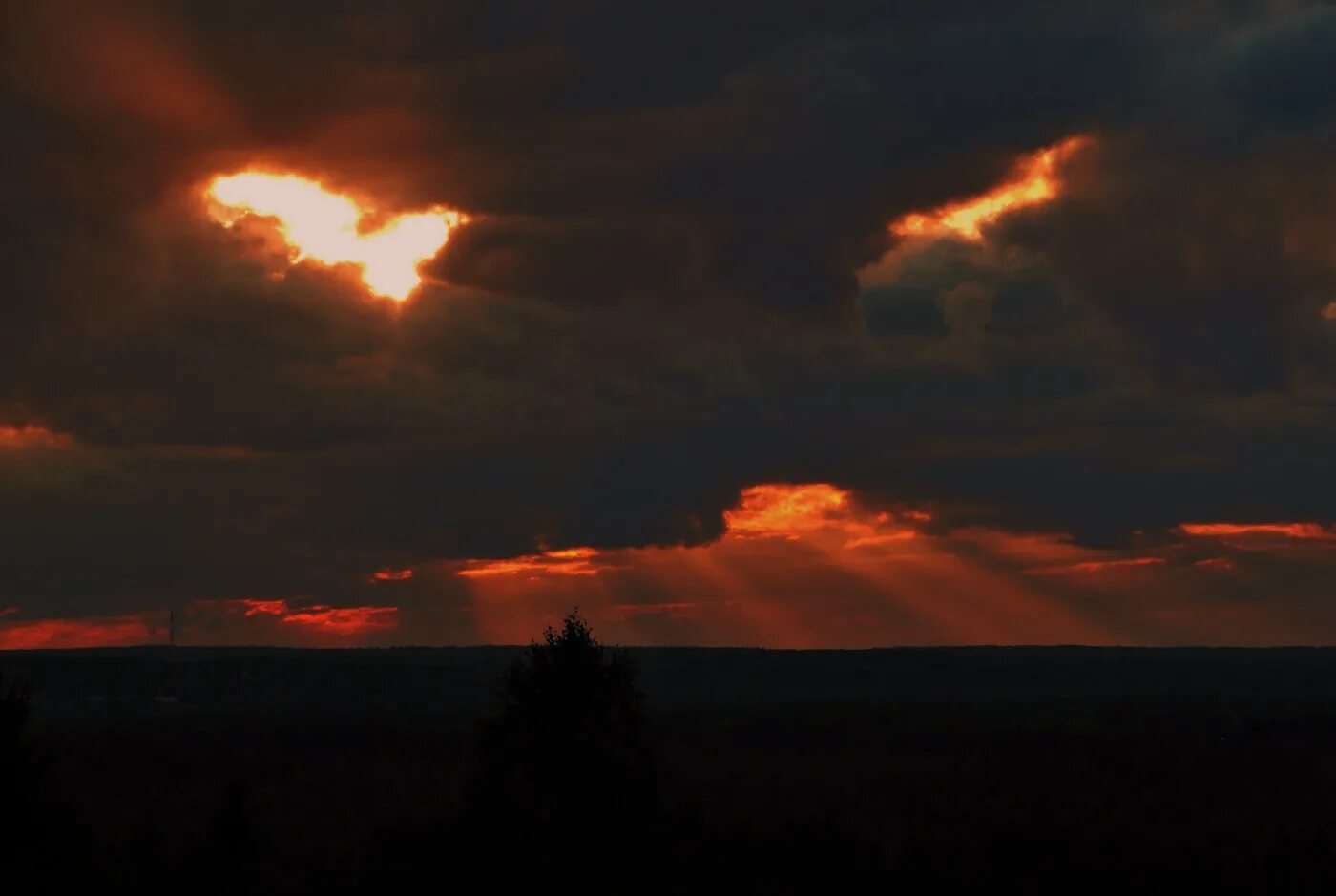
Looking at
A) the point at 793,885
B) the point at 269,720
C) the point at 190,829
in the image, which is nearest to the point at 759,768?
the point at 190,829

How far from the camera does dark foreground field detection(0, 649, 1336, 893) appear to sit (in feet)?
116

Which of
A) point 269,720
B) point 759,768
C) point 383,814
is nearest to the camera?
point 383,814

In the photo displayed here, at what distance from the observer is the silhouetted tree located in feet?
113

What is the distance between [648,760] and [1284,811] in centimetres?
3215

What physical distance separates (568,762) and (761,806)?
74.2 feet

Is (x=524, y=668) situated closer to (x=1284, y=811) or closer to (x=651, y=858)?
(x=651, y=858)

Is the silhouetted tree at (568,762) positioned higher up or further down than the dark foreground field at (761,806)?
higher up

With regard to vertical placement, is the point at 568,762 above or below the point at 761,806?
above

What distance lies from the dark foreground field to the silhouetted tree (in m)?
0.33

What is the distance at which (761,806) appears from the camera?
55.8 meters

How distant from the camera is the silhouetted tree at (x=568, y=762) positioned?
3453cm

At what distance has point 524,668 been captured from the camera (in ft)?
120

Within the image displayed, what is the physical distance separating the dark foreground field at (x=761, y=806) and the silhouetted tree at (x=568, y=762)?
12.8 inches

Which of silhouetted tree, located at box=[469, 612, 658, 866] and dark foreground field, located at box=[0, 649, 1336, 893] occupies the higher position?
silhouetted tree, located at box=[469, 612, 658, 866]
